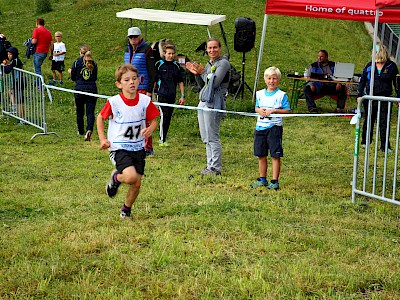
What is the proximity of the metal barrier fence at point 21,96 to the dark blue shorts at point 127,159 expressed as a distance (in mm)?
6163

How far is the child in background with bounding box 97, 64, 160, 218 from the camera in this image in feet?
20.9

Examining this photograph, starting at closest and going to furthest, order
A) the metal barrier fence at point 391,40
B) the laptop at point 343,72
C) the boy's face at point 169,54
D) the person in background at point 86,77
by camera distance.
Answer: the boy's face at point 169,54
the person in background at point 86,77
the laptop at point 343,72
the metal barrier fence at point 391,40

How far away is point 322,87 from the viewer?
1669cm

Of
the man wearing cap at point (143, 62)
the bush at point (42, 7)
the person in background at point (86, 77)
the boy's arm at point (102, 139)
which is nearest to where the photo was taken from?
the boy's arm at point (102, 139)

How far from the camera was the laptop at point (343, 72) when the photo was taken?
632 inches

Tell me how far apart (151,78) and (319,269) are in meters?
6.13

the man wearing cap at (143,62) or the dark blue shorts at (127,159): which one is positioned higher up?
the man wearing cap at (143,62)

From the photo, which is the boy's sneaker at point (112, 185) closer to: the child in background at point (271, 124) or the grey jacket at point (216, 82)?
the child in background at point (271, 124)

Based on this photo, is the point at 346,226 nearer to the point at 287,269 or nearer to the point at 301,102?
the point at 287,269

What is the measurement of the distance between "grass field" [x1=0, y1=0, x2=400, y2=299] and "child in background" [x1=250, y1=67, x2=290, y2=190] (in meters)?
0.34

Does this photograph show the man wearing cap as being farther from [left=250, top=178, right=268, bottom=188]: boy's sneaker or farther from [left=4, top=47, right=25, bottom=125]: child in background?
[left=4, top=47, right=25, bottom=125]: child in background

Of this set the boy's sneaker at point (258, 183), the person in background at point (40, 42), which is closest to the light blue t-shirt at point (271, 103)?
the boy's sneaker at point (258, 183)

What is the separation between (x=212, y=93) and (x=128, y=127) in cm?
275

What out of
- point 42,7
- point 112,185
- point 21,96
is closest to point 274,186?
point 112,185
